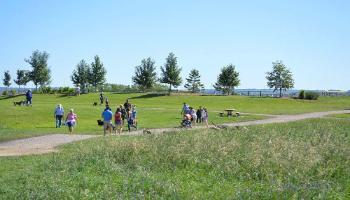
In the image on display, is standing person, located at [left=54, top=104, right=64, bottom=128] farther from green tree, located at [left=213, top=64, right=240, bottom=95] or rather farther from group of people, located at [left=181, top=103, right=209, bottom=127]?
green tree, located at [left=213, top=64, right=240, bottom=95]

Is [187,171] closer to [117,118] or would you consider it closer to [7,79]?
[117,118]

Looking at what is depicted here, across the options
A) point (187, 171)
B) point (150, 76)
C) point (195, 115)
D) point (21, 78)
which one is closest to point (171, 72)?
point (150, 76)

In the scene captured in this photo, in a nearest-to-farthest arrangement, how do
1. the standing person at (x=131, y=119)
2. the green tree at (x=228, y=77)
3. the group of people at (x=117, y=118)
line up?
the group of people at (x=117, y=118)
the standing person at (x=131, y=119)
the green tree at (x=228, y=77)

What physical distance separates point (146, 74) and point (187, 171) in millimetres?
73943

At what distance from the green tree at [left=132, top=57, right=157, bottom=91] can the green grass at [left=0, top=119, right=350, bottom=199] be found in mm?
68395

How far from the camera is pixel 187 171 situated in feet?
49.1

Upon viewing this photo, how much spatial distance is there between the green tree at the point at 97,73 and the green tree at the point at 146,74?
8410 millimetres

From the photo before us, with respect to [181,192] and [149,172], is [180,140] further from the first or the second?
[181,192]

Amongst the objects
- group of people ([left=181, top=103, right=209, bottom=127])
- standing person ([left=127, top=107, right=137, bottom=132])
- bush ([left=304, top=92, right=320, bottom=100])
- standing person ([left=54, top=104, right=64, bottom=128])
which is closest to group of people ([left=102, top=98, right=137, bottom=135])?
standing person ([left=127, top=107, right=137, bottom=132])

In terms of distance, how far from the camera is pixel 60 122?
3528cm

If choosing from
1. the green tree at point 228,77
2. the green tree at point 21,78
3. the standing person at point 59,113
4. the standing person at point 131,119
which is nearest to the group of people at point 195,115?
the standing person at point 131,119

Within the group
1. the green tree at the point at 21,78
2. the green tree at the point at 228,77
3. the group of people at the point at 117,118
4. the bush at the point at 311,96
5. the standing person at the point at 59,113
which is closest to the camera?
the group of people at the point at 117,118

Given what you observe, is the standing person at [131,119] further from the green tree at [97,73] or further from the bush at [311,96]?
the green tree at [97,73]

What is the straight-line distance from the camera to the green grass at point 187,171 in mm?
11688
